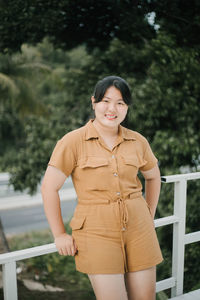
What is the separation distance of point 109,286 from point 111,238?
19cm

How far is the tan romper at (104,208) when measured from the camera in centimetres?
129

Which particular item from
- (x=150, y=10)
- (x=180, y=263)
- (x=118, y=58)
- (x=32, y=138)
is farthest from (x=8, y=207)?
(x=180, y=263)

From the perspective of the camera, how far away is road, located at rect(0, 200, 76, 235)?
30.0 feet

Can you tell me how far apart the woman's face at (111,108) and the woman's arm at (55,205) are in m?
0.31

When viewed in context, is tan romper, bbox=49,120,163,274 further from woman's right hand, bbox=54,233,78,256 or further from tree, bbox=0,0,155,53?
tree, bbox=0,0,155,53

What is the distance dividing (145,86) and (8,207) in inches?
324

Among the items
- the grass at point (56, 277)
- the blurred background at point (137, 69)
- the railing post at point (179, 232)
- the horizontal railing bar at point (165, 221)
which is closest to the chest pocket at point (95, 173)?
the horizontal railing bar at point (165, 221)

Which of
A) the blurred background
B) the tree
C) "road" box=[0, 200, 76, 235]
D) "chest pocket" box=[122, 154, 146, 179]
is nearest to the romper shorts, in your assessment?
"chest pocket" box=[122, 154, 146, 179]

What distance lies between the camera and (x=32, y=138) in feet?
15.8

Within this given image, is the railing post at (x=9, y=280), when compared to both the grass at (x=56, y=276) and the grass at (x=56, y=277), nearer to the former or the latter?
the grass at (x=56, y=277)

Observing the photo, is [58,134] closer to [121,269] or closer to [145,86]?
[145,86]

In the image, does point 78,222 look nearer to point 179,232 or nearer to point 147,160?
point 147,160

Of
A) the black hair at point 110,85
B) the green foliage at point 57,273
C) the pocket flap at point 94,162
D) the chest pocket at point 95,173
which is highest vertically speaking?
the black hair at point 110,85

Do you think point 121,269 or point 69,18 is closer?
point 121,269
